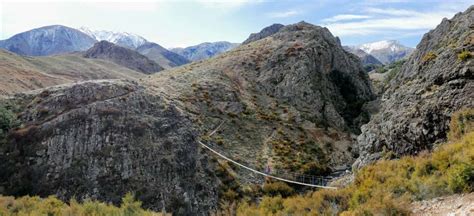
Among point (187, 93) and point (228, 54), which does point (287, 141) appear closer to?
point (187, 93)

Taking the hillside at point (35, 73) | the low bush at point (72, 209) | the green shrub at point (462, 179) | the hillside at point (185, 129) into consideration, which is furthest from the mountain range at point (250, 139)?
the hillside at point (35, 73)

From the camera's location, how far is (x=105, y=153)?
37.3m

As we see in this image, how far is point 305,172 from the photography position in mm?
43375

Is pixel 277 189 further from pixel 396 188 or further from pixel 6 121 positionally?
pixel 6 121

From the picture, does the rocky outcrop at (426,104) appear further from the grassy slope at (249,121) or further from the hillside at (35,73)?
the hillside at (35,73)

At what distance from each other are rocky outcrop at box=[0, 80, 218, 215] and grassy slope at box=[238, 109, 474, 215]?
1749cm

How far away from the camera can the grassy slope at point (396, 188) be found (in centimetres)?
1355

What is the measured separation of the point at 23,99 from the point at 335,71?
47617 millimetres

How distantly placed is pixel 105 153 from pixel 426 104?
27.2 m

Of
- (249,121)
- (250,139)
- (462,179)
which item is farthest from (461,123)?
(249,121)

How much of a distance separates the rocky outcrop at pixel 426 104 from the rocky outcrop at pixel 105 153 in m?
15.3

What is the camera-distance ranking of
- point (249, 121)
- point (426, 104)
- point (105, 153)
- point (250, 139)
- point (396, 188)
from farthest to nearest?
point (249, 121) < point (250, 139) < point (105, 153) < point (426, 104) < point (396, 188)

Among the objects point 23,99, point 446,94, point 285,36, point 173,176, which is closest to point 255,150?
point 173,176

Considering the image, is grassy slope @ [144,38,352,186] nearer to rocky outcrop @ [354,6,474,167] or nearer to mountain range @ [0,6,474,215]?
mountain range @ [0,6,474,215]
